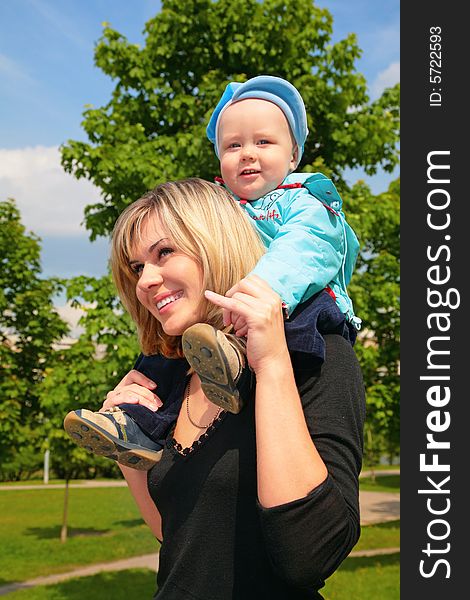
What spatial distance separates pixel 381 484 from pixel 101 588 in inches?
1085

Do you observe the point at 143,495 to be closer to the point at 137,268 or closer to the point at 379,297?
the point at 137,268

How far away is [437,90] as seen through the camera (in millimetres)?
5992

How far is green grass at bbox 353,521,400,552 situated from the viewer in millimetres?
19125

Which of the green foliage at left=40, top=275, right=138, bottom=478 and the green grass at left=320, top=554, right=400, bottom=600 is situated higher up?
the green foliage at left=40, top=275, right=138, bottom=478

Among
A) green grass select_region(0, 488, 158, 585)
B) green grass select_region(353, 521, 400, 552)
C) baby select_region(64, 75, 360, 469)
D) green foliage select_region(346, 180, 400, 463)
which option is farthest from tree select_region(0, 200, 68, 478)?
baby select_region(64, 75, 360, 469)

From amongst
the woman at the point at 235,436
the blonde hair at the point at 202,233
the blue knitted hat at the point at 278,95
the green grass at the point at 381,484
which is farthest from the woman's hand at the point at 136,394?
the green grass at the point at 381,484

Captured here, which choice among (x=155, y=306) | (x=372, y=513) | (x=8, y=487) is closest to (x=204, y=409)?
(x=155, y=306)

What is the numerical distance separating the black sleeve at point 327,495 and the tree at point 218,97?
27.7ft

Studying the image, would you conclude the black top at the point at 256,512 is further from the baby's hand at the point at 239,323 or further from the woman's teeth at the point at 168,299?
the woman's teeth at the point at 168,299

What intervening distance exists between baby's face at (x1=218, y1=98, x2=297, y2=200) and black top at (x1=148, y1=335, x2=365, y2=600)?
0.75m

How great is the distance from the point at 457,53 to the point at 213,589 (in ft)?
16.6

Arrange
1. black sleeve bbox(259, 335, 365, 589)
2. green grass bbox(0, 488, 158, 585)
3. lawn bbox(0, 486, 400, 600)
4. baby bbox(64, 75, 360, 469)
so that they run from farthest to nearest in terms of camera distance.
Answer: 1. green grass bbox(0, 488, 158, 585)
2. lawn bbox(0, 486, 400, 600)
3. baby bbox(64, 75, 360, 469)
4. black sleeve bbox(259, 335, 365, 589)

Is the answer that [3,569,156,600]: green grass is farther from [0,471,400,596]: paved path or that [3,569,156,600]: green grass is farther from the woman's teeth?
the woman's teeth

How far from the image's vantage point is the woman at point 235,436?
1.47 meters
